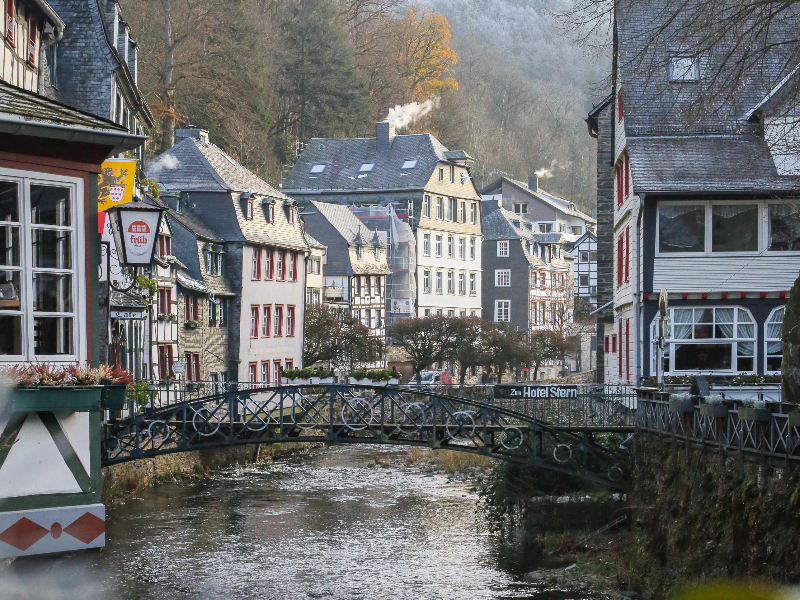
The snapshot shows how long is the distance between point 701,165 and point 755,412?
12.7 metres

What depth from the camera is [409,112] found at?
7719cm

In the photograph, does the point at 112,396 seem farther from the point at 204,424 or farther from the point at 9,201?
the point at 204,424

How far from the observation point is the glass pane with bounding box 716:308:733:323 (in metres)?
24.9

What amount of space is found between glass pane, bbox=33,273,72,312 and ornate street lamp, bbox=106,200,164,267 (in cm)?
372

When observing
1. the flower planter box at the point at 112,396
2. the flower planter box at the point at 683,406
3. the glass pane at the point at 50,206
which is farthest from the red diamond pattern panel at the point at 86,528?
the flower planter box at the point at 683,406

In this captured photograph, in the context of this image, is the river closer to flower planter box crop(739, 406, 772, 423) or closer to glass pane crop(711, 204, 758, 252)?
flower planter box crop(739, 406, 772, 423)

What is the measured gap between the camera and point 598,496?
23.3m

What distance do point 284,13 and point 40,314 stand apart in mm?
63602

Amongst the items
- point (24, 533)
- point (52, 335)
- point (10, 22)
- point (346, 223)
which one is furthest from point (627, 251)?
point (346, 223)

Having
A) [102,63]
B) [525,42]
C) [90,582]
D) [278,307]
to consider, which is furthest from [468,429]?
→ [525,42]

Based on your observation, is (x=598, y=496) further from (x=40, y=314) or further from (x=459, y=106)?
(x=459, y=106)

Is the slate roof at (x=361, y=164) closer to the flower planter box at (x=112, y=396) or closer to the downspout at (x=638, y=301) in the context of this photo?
the downspout at (x=638, y=301)

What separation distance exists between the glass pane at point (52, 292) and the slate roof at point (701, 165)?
16850 mm

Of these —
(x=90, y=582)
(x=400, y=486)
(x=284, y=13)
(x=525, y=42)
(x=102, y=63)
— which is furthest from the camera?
(x=525, y=42)
